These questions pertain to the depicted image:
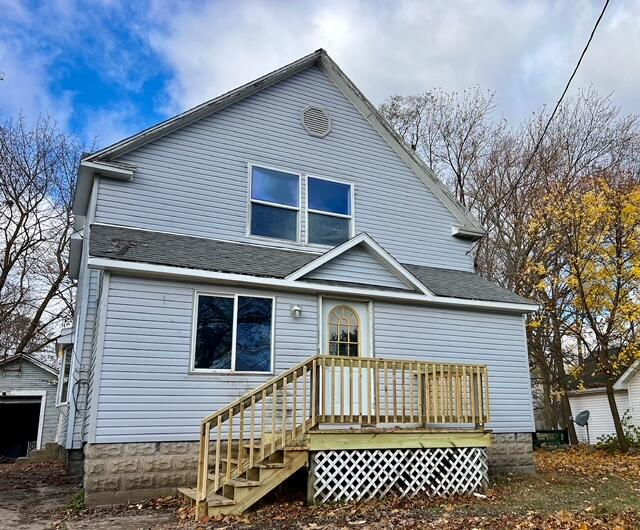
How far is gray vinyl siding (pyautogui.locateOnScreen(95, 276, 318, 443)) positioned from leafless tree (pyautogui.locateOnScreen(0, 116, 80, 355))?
1387cm

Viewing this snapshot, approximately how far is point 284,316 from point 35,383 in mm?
16516

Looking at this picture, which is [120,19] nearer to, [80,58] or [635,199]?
[80,58]

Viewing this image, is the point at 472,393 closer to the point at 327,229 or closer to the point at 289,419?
the point at 289,419

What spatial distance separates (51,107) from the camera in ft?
71.1

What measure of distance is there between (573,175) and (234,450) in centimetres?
1687

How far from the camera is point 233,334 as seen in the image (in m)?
8.84

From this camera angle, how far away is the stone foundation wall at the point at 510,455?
10367 millimetres

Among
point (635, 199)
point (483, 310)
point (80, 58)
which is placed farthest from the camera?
point (80, 58)

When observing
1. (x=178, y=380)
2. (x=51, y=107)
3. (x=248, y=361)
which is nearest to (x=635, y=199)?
(x=248, y=361)

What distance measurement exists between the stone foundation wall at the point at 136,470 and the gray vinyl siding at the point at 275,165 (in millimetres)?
3845

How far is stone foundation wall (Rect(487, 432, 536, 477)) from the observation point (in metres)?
10.4

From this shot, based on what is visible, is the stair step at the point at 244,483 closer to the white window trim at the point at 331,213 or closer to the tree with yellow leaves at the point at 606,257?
the white window trim at the point at 331,213

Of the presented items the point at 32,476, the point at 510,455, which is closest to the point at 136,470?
the point at 32,476

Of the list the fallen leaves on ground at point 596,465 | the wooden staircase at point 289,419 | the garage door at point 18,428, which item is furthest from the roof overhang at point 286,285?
the garage door at point 18,428
